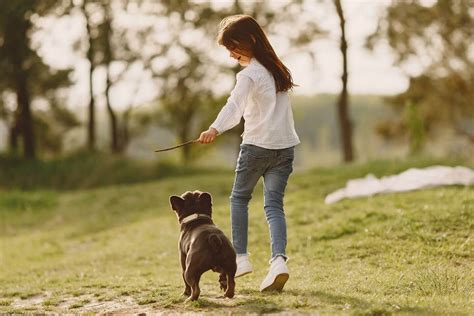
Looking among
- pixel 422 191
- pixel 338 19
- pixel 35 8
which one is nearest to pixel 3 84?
pixel 35 8

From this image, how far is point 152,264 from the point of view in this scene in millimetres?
9273

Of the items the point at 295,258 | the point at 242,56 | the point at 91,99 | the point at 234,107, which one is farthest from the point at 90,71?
the point at 234,107

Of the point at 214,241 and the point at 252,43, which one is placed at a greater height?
the point at 252,43

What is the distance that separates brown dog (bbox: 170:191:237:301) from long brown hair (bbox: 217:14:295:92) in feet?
3.65

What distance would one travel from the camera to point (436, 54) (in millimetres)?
32344

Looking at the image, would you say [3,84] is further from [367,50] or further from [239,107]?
[239,107]

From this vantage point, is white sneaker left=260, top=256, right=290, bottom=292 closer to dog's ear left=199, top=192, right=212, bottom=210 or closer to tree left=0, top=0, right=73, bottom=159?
dog's ear left=199, top=192, right=212, bottom=210

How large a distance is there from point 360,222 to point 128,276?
3320 mm

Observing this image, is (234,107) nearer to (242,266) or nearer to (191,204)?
(191,204)

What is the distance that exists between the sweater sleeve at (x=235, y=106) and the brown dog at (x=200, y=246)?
23.0 inches

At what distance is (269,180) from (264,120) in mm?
491

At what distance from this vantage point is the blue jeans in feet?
18.9

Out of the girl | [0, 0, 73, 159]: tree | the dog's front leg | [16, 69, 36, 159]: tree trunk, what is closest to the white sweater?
the girl

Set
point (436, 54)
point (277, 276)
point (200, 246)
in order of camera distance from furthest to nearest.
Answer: point (436, 54)
point (277, 276)
point (200, 246)
